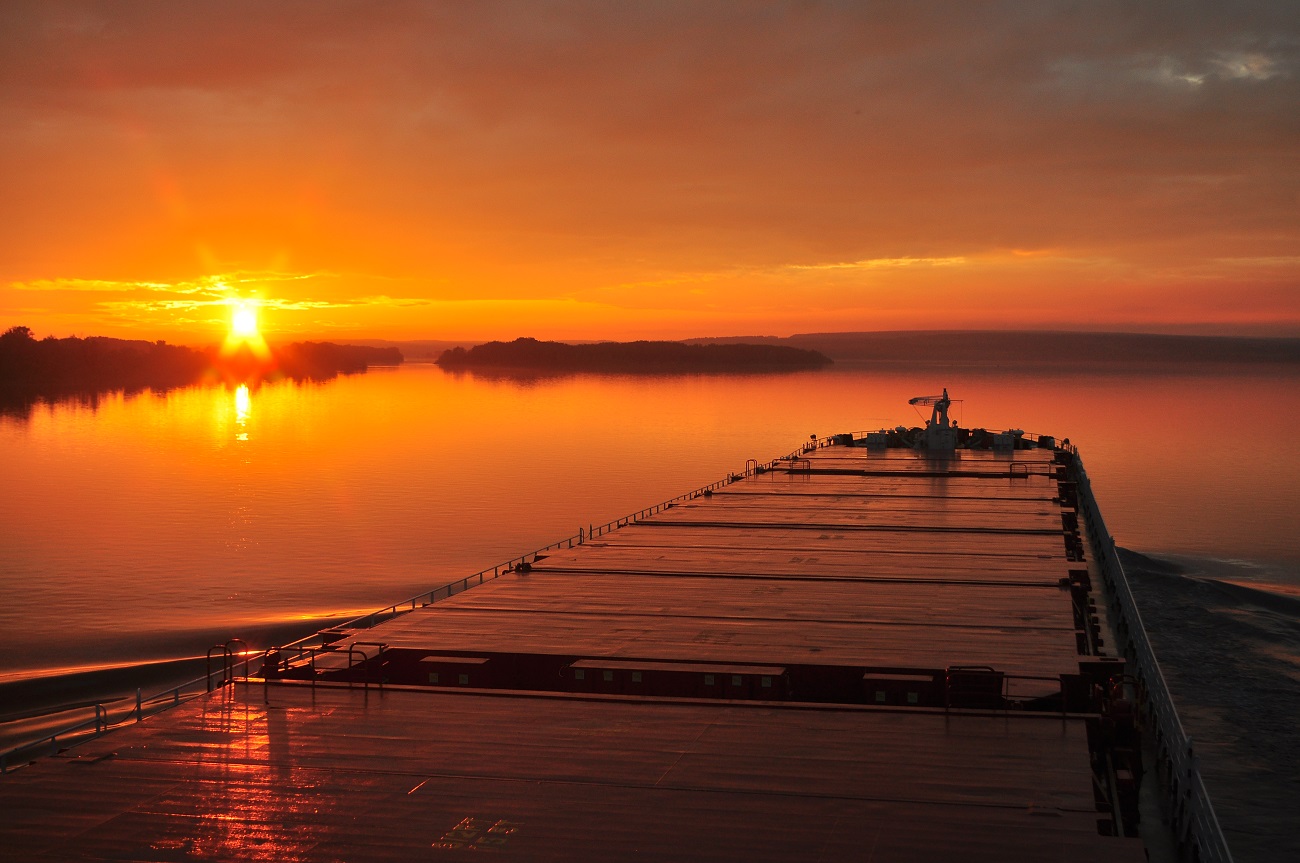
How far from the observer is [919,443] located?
299 feet

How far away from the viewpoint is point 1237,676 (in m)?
38.5

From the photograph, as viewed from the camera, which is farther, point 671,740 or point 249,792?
point 671,740

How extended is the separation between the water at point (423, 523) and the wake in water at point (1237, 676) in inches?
4.6

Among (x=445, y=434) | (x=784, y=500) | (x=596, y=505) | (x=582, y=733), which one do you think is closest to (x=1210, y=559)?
(x=784, y=500)

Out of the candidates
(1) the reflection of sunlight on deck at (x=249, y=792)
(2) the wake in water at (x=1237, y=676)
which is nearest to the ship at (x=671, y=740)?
(1) the reflection of sunlight on deck at (x=249, y=792)

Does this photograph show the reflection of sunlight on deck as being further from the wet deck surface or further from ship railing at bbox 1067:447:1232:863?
ship railing at bbox 1067:447:1232:863

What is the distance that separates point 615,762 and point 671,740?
59.2 inches

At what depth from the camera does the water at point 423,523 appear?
133ft

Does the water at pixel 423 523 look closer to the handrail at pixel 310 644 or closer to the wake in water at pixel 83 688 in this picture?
the wake in water at pixel 83 688

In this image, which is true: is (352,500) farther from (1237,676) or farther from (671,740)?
(671,740)

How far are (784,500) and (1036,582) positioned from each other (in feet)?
81.1

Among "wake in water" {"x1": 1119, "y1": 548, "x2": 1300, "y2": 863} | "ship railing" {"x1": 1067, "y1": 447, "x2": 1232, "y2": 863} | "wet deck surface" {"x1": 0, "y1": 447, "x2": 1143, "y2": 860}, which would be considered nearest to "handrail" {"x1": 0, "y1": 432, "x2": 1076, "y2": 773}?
"wet deck surface" {"x1": 0, "y1": 447, "x2": 1143, "y2": 860}

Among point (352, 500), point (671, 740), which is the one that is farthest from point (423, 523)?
point (671, 740)

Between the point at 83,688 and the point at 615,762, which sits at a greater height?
the point at 615,762
